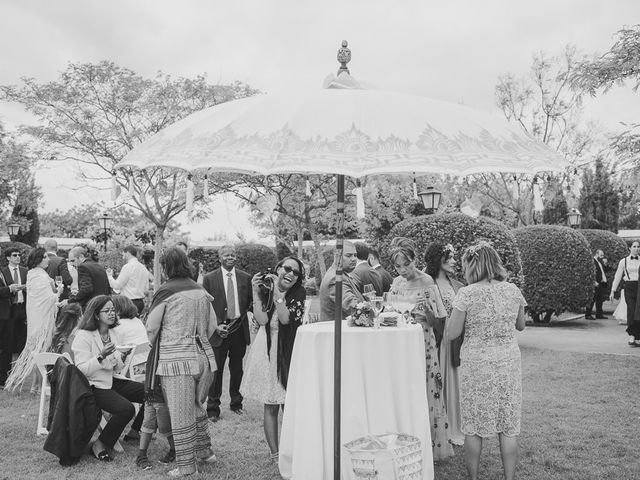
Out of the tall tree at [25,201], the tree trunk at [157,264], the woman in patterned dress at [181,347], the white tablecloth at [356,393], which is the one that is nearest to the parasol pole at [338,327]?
the white tablecloth at [356,393]

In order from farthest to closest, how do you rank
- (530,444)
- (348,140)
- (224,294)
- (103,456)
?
(224,294)
(530,444)
(103,456)
(348,140)

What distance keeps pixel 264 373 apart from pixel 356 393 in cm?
100

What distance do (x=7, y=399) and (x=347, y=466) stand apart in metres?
5.38

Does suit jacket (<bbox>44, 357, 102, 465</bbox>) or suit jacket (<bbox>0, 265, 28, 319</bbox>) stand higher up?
suit jacket (<bbox>0, 265, 28, 319</bbox>)

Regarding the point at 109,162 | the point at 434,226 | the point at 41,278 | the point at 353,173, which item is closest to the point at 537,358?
the point at 434,226

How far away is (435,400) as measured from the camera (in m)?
5.20

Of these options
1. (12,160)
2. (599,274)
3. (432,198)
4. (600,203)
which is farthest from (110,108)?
(600,203)

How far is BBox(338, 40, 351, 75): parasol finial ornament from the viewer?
4.00 meters

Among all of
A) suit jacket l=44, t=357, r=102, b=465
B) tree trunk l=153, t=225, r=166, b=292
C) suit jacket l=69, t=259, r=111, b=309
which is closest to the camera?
suit jacket l=44, t=357, r=102, b=465

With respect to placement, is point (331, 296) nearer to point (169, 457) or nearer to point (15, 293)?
point (169, 457)

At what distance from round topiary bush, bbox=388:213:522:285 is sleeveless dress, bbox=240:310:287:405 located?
6.22 m

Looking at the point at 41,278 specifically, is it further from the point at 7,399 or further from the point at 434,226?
the point at 434,226

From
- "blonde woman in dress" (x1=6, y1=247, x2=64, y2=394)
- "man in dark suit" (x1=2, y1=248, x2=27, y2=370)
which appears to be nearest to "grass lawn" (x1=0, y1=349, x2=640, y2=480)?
"blonde woman in dress" (x1=6, y1=247, x2=64, y2=394)

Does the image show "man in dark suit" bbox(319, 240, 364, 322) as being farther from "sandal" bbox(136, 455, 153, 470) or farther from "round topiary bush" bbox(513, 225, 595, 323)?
"round topiary bush" bbox(513, 225, 595, 323)
